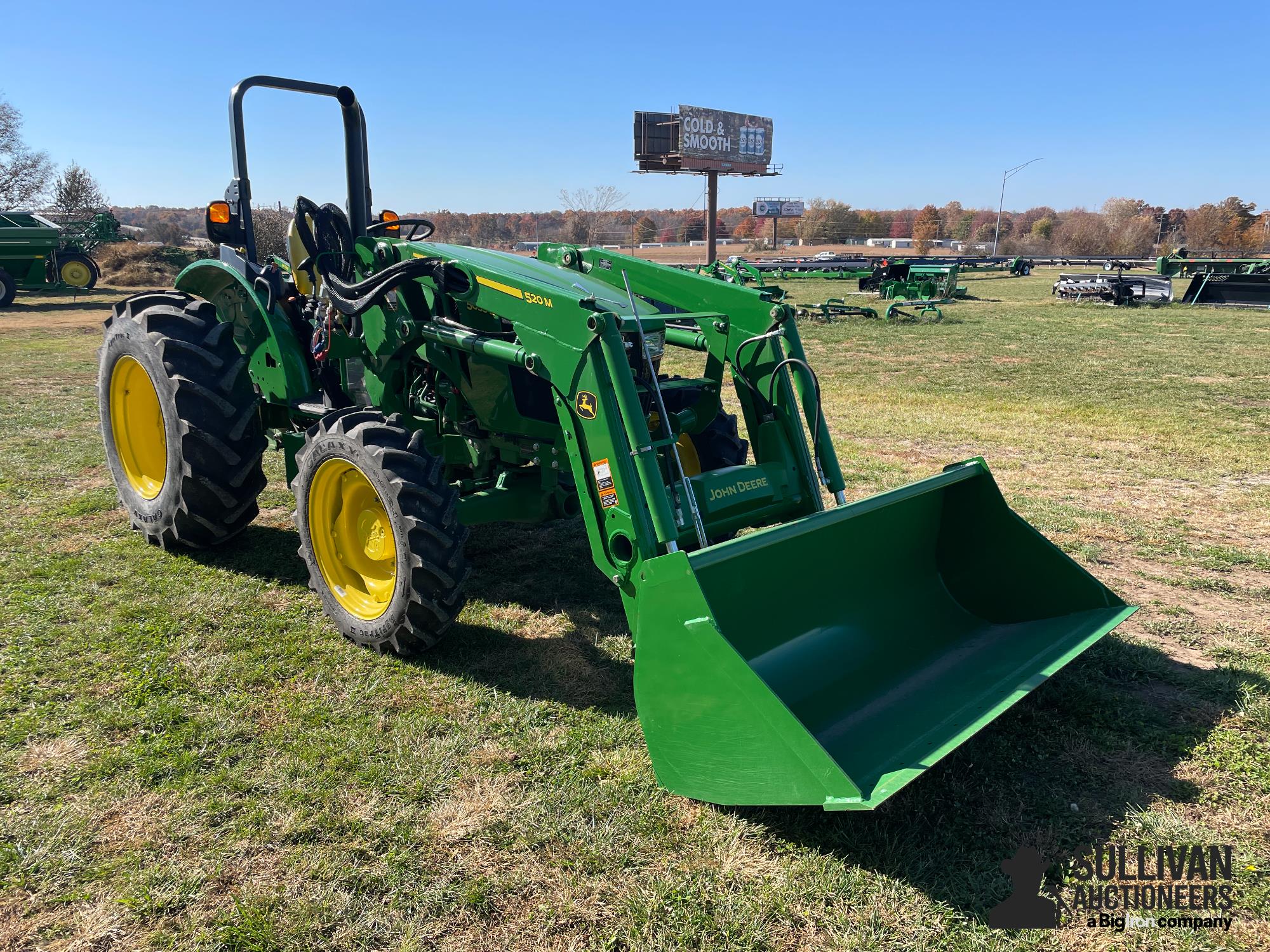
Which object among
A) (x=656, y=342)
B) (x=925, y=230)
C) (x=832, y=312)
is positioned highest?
(x=925, y=230)

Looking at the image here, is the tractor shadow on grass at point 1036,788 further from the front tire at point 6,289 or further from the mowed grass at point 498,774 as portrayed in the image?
the front tire at point 6,289

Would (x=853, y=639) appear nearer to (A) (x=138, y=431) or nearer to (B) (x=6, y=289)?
(A) (x=138, y=431)

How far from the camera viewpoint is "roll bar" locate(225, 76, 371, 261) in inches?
209

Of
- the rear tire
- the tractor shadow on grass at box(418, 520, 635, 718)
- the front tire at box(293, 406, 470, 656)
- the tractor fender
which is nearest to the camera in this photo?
the front tire at box(293, 406, 470, 656)

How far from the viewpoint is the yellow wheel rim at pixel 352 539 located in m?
4.25

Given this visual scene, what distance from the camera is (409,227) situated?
534 cm

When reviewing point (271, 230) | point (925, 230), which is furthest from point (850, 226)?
point (271, 230)

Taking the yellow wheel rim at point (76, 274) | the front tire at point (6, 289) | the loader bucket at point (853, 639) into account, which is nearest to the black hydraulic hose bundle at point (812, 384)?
the loader bucket at point (853, 639)

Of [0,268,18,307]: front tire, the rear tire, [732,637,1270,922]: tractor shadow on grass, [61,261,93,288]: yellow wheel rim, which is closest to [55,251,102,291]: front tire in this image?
[61,261,93,288]: yellow wheel rim

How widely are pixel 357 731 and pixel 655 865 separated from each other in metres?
1.43

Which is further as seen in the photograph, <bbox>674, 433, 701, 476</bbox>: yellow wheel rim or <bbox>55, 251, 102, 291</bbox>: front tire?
<bbox>55, 251, 102, 291</bbox>: front tire

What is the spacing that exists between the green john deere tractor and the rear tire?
0.06 feet

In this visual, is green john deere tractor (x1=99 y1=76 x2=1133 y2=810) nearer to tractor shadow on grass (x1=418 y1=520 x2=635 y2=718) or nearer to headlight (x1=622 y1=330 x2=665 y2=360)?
headlight (x1=622 y1=330 x2=665 y2=360)

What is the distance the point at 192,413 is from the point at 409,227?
1654mm
